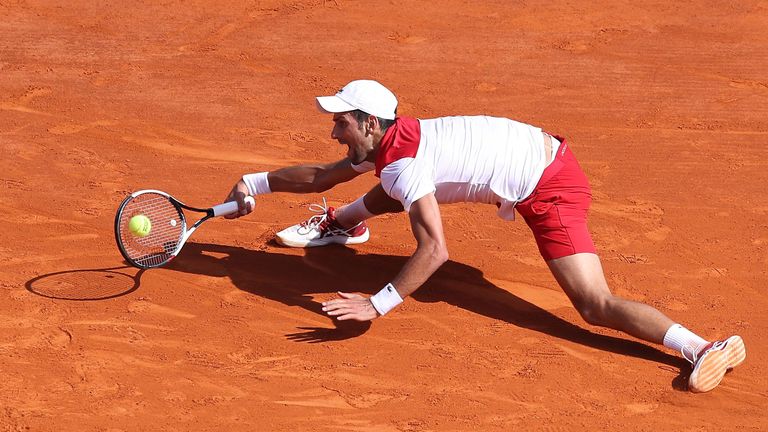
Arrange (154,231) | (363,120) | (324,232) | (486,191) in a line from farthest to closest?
(324,232)
(154,231)
(486,191)
(363,120)

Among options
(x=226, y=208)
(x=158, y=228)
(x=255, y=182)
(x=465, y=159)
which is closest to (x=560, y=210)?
(x=465, y=159)

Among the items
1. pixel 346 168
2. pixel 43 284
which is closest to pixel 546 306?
pixel 346 168

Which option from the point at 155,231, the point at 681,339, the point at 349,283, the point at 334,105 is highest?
the point at 334,105

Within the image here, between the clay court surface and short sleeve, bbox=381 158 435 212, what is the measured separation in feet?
2.55

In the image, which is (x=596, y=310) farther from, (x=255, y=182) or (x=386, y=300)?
(x=255, y=182)

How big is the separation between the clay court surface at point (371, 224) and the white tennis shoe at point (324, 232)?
8 cm

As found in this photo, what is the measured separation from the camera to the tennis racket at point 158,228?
6711 mm

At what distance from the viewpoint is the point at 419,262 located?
6.13 meters

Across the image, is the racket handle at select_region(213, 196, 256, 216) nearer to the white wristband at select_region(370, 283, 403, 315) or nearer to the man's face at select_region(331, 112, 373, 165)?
the man's face at select_region(331, 112, 373, 165)

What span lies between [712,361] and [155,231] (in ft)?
10.7

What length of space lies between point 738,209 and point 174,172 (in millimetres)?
4012

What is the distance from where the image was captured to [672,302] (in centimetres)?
676

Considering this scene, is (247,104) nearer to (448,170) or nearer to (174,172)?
(174,172)

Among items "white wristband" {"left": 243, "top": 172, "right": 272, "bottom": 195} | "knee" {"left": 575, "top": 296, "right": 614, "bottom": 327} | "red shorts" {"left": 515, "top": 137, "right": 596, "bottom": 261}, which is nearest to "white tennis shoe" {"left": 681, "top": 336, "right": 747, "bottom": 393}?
"knee" {"left": 575, "top": 296, "right": 614, "bottom": 327}
